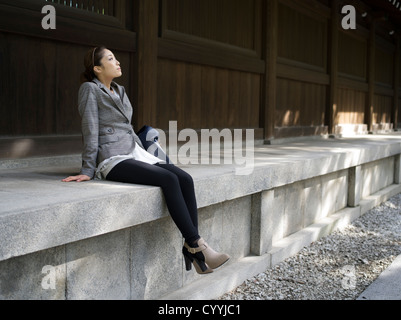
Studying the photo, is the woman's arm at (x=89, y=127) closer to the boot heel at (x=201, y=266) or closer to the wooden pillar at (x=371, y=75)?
the boot heel at (x=201, y=266)

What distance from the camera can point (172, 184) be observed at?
10.2 ft

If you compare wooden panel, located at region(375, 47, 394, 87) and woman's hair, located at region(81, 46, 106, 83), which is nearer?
woman's hair, located at region(81, 46, 106, 83)

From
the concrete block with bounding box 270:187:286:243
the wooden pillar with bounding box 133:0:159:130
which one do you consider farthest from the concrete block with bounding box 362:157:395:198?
the wooden pillar with bounding box 133:0:159:130

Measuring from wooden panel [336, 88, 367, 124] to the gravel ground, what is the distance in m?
3.97

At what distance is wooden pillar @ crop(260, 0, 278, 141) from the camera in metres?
7.07

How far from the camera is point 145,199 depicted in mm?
3031

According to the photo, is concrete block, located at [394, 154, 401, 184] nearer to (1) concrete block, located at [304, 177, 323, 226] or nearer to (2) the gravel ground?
(2) the gravel ground

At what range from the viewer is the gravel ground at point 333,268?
4.09 meters

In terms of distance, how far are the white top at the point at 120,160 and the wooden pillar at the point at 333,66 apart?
20.9 ft

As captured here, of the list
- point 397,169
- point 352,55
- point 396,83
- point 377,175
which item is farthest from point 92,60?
point 396,83

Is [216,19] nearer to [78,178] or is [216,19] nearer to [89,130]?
[89,130]

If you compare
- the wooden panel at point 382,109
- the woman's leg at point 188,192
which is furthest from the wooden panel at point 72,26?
the wooden panel at point 382,109

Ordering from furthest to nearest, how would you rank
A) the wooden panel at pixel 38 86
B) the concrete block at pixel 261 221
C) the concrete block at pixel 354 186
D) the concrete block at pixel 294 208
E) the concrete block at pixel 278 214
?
1. the concrete block at pixel 354 186
2. the concrete block at pixel 294 208
3. the concrete block at pixel 278 214
4. the concrete block at pixel 261 221
5. the wooden panel at pixel 38 86

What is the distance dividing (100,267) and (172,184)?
64cm
